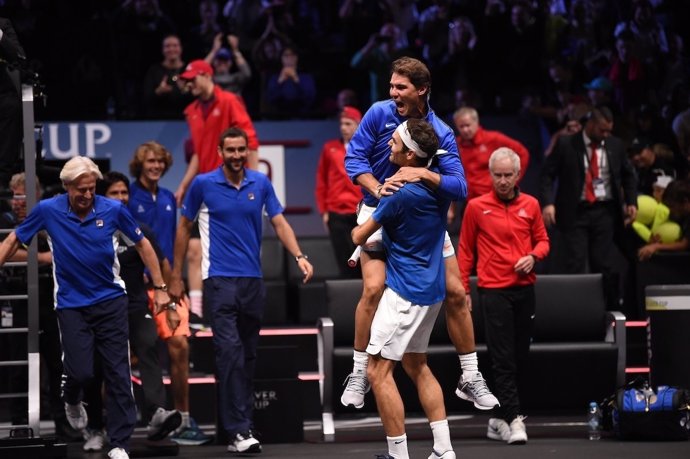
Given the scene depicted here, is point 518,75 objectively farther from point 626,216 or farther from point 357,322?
point 357,322

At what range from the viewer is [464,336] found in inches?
322

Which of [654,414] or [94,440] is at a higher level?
[654,414]

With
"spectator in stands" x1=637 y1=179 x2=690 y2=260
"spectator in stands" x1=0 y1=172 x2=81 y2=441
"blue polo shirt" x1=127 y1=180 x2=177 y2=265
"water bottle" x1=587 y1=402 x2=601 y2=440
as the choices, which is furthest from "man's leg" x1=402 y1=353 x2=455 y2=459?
"spectator in stands" x1=637 y1=179 x2=690 y2=260

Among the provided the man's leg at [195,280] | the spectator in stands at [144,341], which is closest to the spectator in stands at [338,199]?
the man's leg at [195,280]

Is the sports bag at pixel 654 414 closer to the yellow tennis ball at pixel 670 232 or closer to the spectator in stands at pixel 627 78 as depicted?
the yellow tennis ball at pixel 670 232

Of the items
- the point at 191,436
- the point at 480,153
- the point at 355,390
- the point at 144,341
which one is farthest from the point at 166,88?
the point at 355,390

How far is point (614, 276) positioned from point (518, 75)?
141 inches

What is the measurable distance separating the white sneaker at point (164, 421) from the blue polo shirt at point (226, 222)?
1002 mm

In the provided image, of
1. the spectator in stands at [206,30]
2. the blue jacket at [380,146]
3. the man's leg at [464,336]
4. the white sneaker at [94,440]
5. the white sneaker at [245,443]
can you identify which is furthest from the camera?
Result: the spectator in stands at [206,30]

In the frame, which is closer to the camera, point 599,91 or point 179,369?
point 179,369

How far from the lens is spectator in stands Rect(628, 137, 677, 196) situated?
13703mm

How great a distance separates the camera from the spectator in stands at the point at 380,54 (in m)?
14.3

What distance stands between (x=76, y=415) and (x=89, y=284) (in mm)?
1233

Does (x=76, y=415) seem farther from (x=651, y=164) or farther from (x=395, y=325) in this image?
(x=651, y=164)
